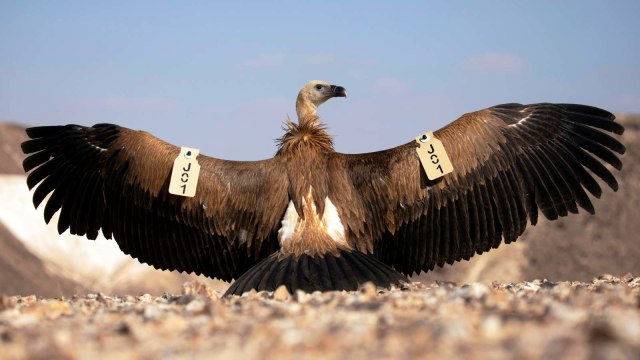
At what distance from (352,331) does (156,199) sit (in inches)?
233

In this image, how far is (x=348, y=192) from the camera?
9.26 m

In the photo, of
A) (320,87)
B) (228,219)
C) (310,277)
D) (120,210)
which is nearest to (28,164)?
(120,210)

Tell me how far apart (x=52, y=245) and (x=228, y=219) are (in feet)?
113

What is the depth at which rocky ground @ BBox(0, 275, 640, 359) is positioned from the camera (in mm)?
3805

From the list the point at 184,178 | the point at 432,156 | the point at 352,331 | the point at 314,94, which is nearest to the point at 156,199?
the point at 184,178

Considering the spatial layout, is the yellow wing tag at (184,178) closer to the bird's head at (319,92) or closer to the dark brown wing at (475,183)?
the dark brown wing at (475,183)

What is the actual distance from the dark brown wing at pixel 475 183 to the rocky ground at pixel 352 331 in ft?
11.5

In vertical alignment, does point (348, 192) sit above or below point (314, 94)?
below

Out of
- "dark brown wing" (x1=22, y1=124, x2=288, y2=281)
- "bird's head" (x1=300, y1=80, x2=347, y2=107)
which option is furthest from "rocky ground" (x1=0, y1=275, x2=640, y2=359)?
"bird's head" (x1=300, y1=80, x2=347, y2=107)

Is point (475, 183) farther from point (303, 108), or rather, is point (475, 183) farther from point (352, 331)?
point (352, 331)

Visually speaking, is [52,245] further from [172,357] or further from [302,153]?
[172,357]

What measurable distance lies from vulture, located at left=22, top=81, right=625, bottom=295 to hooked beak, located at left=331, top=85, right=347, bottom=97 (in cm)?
92

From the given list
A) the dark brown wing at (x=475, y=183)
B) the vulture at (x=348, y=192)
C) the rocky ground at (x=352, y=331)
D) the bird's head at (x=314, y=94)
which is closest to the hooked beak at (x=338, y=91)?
the bird's head at (x=314, y=94)

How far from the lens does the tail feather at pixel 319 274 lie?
7918 millimetres
